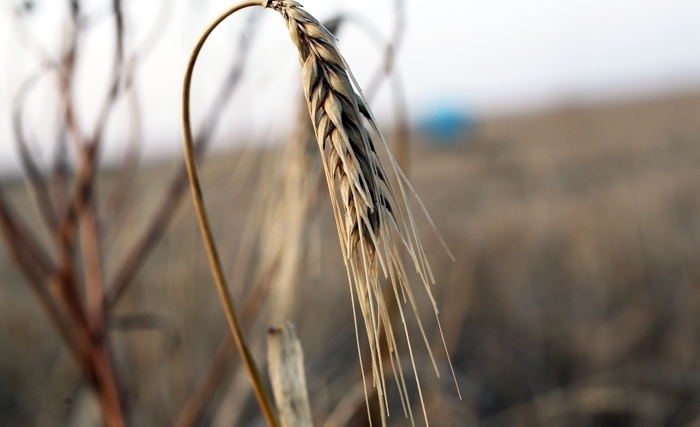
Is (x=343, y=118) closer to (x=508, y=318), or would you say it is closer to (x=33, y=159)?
(x=33, y=159)

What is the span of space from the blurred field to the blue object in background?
1970 centimetres

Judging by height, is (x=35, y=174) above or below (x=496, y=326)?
above

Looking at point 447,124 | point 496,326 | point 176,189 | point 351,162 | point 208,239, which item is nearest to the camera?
point 351,162

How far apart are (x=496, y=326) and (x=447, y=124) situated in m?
21.6

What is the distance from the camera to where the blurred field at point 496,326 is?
4.75 feet

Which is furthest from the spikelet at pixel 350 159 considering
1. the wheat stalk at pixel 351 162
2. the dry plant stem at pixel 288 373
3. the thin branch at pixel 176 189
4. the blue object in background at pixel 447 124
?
the blue object in background at pixel 447 124

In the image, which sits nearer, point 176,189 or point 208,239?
point 208,239

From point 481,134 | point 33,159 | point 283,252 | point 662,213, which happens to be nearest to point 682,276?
point 662,213

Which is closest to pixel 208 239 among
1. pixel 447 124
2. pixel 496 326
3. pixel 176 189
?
pixel 176 189

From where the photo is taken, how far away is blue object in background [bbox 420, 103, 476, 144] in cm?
2377

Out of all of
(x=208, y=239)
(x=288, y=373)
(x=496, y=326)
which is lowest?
(x=496, y=326)

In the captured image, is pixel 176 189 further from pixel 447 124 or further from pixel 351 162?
pixel 447 124

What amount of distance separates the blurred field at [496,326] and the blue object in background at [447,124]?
19696mm

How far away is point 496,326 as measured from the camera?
9.89 ft
